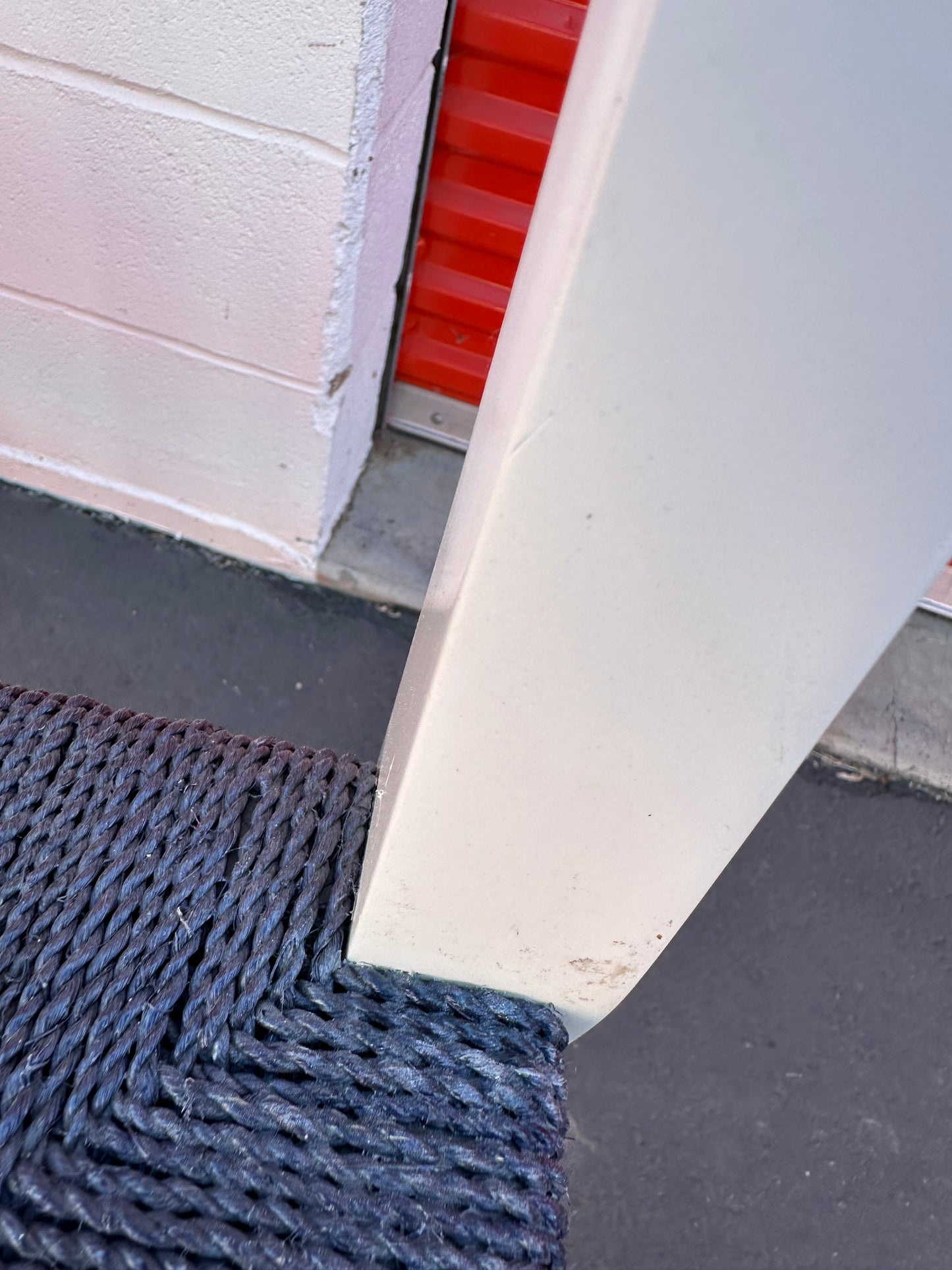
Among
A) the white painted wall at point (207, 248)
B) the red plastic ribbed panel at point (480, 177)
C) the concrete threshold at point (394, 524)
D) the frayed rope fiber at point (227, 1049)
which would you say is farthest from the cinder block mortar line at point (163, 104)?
the frayed rope fiber at point (227, 1049)

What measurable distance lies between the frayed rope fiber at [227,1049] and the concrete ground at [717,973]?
900 millimetres

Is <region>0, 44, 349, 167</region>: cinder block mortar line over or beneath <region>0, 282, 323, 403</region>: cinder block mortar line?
over

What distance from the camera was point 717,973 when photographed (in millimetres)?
1434

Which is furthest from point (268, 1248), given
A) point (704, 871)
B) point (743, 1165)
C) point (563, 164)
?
point (743, 1165)

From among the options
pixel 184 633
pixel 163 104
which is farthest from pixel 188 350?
pixel 184 633

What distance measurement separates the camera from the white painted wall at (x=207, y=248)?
1.11 meters

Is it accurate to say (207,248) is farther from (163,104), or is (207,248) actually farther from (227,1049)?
(227,1049)

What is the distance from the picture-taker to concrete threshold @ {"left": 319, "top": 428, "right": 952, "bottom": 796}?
5.57ft

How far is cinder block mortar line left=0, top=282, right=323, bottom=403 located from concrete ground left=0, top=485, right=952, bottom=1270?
1.39ft

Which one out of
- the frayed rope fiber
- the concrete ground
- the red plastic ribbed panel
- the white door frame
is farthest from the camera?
the red plastic ribbed panel

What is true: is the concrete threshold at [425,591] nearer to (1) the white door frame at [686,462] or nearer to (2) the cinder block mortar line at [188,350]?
(2) the cinder block mortar line at [188,350]

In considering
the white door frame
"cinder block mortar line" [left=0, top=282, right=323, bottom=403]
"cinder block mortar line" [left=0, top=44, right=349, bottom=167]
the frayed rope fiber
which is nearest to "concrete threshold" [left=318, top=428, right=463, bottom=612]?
"cinder block mortar line" [left=0, top=282, right=323, bottom=403]

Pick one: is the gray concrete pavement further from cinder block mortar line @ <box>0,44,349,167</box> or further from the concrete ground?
cinder block mortar line @ <box>0,44,349,167</box>

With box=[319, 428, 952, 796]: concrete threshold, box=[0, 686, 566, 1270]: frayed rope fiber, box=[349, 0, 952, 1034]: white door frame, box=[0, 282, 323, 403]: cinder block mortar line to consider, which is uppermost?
box=[349, 0, 952, 1034]: white door frame
